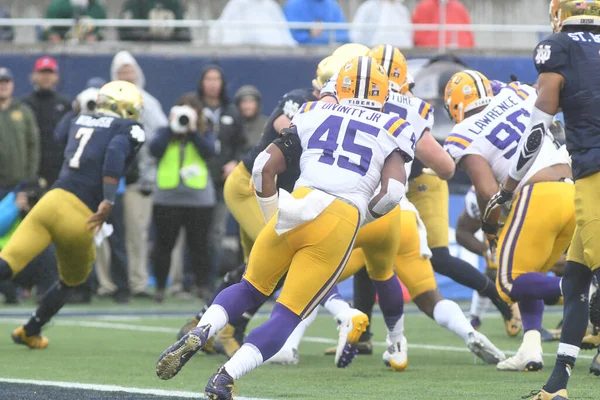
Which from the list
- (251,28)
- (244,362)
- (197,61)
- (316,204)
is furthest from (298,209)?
(251,28)

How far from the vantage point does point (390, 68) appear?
755 centimetres

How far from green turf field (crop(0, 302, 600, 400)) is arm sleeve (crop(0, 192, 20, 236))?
1883 millimetres

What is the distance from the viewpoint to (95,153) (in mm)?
8453

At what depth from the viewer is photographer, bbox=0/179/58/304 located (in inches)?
461

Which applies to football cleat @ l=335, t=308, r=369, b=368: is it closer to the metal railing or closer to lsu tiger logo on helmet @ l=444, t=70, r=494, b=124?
lsu tiger logo on helmet @ l=444, t=70, r=494, b=124

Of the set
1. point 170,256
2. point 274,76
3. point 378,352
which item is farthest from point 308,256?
point 274,76

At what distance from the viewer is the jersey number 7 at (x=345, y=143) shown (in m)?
5.86

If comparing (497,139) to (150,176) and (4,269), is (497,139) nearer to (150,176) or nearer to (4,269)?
(4,269)

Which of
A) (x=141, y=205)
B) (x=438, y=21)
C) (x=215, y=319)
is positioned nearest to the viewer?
(x=215, y=319)

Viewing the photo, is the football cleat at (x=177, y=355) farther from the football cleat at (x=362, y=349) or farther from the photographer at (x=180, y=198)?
the photographer at (x=180, y=198)

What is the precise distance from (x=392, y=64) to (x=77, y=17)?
7.50 m

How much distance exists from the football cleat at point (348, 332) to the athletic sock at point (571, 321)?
138 cm

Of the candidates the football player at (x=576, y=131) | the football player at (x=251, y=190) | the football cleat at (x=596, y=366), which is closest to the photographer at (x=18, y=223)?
the football player at (x=251, y=190)

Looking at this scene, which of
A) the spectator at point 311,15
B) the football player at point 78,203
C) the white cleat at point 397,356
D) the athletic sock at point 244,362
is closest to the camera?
the athletic sock at point 244,362
